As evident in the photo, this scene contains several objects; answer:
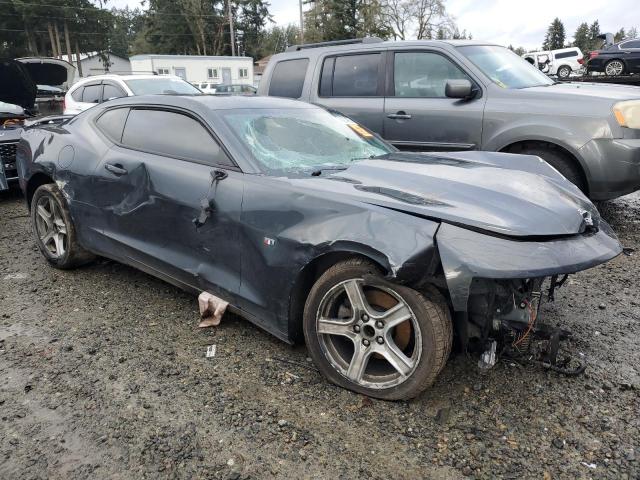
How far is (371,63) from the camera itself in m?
5.81

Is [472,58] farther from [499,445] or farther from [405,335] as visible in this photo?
[499,445]

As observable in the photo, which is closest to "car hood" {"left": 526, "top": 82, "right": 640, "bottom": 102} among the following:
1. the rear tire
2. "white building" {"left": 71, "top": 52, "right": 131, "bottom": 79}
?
the rear tire

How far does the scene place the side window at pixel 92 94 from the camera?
9166 millimetres

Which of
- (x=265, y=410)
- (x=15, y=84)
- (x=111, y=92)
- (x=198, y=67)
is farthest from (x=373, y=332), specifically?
(x=198, y=67)

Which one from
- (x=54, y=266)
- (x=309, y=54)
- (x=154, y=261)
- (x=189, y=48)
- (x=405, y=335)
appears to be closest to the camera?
(x=405, y=335)

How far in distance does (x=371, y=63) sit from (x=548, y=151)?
7.20ft

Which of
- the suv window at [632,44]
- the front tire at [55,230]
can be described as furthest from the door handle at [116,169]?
the suv window at [632,44]

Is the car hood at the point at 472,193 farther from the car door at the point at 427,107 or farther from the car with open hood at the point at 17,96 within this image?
the car with open hood at the point at 17,96

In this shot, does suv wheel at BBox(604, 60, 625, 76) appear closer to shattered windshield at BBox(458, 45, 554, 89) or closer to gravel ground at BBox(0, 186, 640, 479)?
shattered windshield at BBox(458, 45, 554, 89)

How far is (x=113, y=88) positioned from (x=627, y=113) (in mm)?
7843

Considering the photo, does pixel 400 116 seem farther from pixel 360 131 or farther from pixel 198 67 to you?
pixel 198 67

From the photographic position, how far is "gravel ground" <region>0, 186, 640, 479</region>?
213 centimetres

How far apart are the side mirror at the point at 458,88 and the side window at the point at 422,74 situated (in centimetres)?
Result: 25

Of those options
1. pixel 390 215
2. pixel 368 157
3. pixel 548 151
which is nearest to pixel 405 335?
pixel 390 215
